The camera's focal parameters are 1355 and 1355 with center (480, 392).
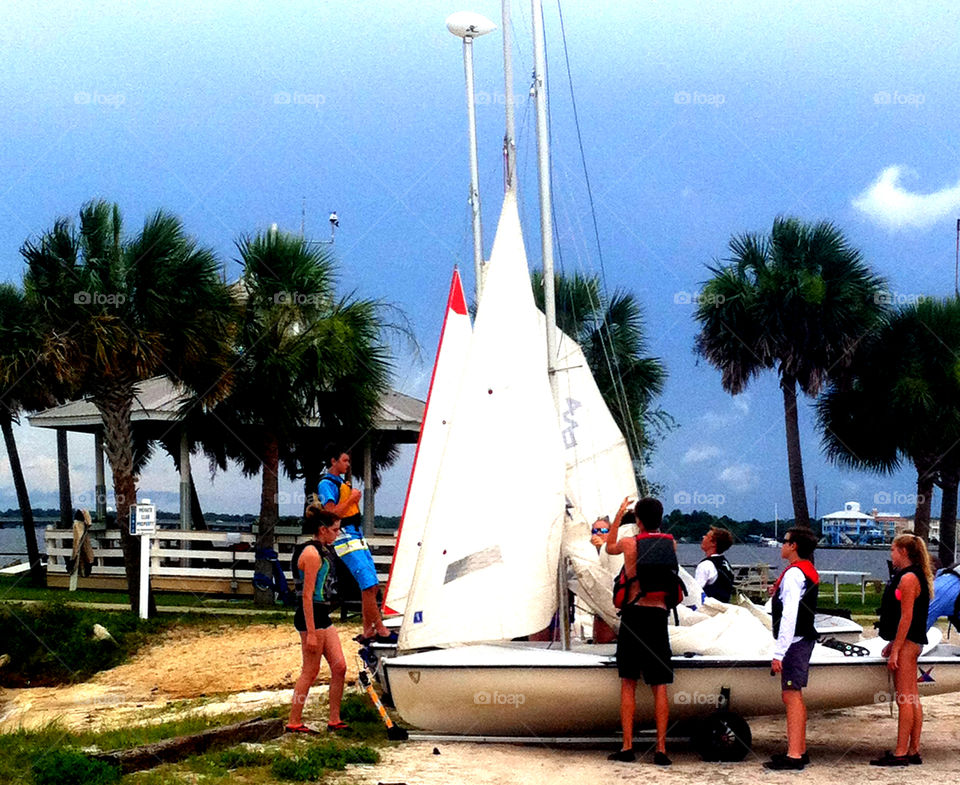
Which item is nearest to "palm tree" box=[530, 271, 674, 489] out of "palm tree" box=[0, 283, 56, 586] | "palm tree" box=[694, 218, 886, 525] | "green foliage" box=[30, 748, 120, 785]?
"palm tree" box=[694, 218, 886, 525]

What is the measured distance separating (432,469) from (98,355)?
9032 millimetres

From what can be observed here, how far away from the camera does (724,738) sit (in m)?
10.9

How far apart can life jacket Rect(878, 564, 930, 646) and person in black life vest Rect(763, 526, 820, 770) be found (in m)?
0.67

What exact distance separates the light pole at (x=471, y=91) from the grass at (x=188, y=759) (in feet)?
22.6

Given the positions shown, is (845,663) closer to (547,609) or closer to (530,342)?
(547,609)

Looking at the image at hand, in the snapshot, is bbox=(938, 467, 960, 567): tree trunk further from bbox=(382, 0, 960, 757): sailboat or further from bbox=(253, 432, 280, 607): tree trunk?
bbox=(382, 0, 960, 757): sailboat

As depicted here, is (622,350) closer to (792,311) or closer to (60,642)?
(792,311)

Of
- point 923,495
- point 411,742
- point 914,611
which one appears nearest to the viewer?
point 914,611

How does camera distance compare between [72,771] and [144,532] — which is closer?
[72,771]

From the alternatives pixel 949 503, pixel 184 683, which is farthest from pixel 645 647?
pixel 949 503

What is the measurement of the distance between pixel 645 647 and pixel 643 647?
0.05 ft

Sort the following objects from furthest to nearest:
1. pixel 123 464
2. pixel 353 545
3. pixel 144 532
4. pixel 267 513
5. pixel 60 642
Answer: pixel 267 513 < pixel 123 464 < pixel 144 532 < pixel 60 642 < pixel 353 545

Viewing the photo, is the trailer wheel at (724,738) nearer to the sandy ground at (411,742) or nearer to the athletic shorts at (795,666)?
the sandy ground at (411,742)

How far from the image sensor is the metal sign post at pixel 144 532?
21.6 meters
